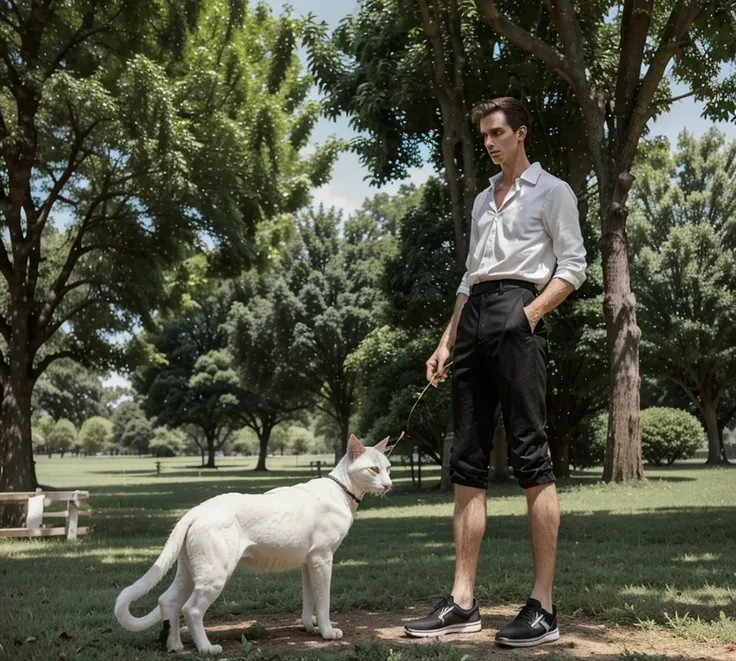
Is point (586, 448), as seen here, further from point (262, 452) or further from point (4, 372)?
point (262, 452)

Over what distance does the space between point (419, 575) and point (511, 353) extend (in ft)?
10.3

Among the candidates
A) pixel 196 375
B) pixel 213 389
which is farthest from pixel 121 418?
pixel 213 389

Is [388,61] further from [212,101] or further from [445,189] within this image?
[212,101]

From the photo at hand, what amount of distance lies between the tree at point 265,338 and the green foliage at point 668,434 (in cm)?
1687

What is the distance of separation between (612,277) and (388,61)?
8.83 m

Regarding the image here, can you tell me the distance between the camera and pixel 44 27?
49.3ft

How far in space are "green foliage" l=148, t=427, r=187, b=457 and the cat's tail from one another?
304 feet

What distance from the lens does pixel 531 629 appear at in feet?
13.5

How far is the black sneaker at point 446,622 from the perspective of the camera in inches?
169

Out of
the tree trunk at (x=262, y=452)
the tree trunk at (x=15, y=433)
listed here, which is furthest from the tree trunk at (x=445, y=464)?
the tree trunk at (x=262, y=452)

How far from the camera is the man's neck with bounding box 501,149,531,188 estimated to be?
15.3 ft

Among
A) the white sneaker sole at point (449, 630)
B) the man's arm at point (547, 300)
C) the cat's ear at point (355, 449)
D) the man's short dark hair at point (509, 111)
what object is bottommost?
the white sneaker sole at point (449, 630)

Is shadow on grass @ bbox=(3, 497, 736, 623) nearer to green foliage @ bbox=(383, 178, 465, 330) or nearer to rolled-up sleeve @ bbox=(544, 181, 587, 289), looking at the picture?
rolled-up sleeve @ bbox=(544, 181, 587, 289)

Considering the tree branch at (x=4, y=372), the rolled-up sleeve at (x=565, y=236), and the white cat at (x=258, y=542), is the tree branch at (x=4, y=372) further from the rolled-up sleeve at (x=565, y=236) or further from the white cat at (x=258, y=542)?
the rolled-up sleeve at (x=565, y=236)
